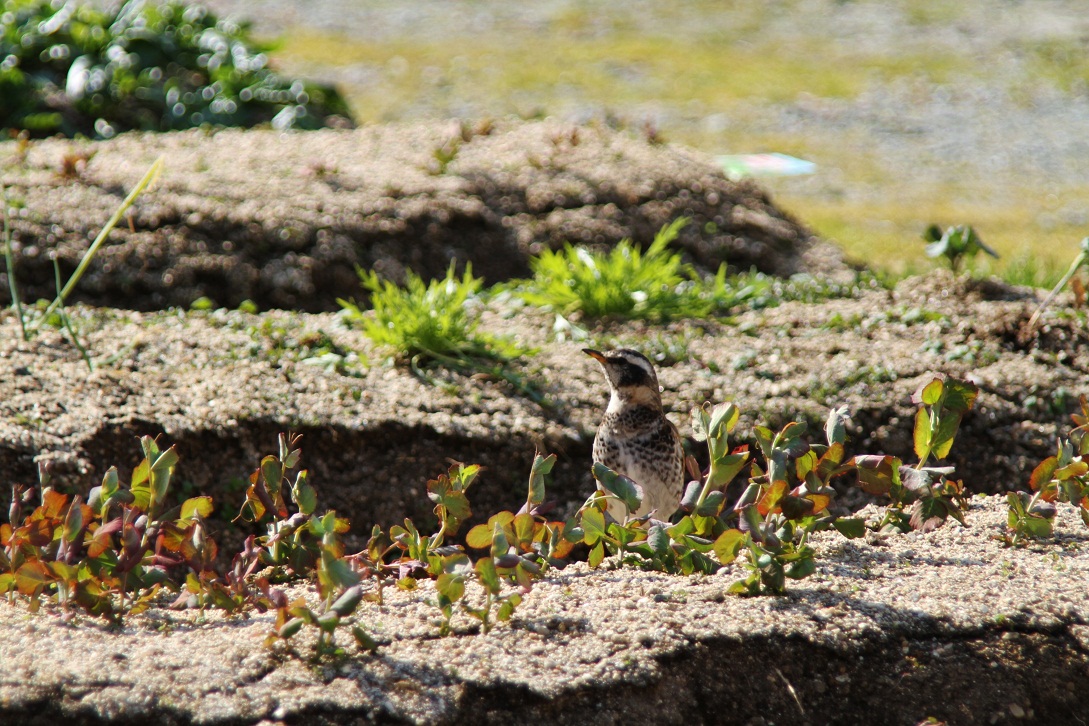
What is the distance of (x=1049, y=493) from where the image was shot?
10.5 ft

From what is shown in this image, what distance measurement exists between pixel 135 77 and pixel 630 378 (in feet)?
20.7

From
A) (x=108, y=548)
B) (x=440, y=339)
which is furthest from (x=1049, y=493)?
(x=108, y=548)

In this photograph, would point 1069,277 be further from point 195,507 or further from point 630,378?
point 195,507

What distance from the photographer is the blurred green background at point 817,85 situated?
9.69 metres

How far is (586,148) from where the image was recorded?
23.6 ft

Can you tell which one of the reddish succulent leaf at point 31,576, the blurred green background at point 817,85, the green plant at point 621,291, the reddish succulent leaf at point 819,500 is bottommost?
the blurred green background at point 817,85

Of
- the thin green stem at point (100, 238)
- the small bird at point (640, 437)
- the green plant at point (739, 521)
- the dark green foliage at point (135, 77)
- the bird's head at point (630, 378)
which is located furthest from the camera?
the dark green foliage at point (135, 77)

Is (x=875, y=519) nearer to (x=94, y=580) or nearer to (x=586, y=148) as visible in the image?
(x=94, y=580)

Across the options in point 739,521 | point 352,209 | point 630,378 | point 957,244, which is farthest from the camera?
point 352,209

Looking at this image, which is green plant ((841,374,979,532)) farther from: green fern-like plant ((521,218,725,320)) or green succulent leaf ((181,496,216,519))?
green fern-like plant ((521,218,725,320))

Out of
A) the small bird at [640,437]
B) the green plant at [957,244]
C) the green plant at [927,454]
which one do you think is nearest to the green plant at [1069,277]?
the green plant at [957,244]

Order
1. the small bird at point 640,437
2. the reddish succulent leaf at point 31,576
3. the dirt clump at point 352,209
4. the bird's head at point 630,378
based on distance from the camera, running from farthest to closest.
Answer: the dirt clump at point 352,209 < the bird's head at point 630,378 < the small bird at point 640,437 < the reddish succulent leaf at point 31,576

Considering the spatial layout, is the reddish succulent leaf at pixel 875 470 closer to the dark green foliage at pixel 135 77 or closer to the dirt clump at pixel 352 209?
the dirt clump at pixel 352 209

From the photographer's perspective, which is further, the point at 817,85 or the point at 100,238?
the point at 817,85
